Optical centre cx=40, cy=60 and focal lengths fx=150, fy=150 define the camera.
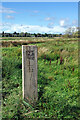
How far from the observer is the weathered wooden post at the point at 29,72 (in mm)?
3135

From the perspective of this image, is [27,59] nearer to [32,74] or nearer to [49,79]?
[32,74]

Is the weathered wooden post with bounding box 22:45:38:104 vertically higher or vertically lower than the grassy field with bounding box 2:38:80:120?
higher

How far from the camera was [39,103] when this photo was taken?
331 cm

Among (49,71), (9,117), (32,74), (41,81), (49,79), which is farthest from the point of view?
(49,71)

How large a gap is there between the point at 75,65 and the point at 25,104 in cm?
328

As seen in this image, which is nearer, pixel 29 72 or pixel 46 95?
pixel 29 72

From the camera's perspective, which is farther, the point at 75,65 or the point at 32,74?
the point at 75,65

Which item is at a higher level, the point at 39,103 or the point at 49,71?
the point at 49,71

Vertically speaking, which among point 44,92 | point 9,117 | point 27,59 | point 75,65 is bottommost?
point 9,117

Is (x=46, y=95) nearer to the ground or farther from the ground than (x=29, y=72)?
nearer to the ground

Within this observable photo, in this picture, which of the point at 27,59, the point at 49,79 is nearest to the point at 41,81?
the point at 49,79

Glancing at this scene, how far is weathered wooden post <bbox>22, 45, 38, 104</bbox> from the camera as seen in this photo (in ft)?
10.3

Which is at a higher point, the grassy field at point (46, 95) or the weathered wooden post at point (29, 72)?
the weathered wooden post at point (29, 72)

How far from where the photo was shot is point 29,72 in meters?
3.19
